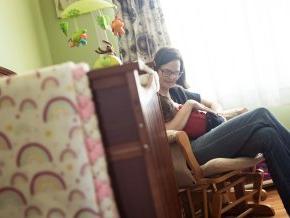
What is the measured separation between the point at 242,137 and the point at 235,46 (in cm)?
112

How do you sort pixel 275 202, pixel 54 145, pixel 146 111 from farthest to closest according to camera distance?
1. pixel 275 202
2. pixel 146 111
3. pixel 54 145

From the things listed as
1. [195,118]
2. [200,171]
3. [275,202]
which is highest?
[195,118]

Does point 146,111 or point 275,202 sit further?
point 275,202

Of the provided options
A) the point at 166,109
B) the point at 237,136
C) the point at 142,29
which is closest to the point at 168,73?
the point at 166,109

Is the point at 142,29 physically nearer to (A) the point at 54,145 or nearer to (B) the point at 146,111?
(B) the point at 146,111

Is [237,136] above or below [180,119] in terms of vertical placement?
below

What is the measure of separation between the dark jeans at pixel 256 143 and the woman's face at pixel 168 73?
1.21ft

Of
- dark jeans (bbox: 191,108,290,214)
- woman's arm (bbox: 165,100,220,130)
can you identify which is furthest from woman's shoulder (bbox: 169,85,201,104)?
dark jeans (bbox: 191,108,290,214)

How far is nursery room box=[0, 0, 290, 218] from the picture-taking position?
0.89 m

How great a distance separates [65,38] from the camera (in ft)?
9.56

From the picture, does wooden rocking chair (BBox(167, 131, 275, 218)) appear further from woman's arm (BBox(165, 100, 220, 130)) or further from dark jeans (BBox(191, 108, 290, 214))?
woman's arm (BBox(165, 100, 220, 130))

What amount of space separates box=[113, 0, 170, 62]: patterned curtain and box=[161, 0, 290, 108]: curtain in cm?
9

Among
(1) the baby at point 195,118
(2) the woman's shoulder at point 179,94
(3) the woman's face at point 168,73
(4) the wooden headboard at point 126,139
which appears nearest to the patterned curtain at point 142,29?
(2) the woman's shoulder at point 179,94

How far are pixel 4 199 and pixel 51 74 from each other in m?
0.33
